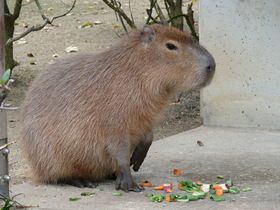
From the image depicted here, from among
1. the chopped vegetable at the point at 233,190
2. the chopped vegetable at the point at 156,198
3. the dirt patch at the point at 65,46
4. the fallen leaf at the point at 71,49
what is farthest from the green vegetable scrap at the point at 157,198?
the fallen leaf at the point at 71,49

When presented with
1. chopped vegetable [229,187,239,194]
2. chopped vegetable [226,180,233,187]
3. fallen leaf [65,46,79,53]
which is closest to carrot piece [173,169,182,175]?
chopped vegetable [226,180,233,187]

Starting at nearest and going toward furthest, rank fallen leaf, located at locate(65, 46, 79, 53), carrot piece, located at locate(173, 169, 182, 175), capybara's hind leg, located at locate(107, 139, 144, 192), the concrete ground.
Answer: the concrete ground, capybara's hind leg, located at locate(107, 139, 144, 192), carrot piece, located at locate(173, 169, 182, 175), fallen leaf, located at locate(65, 46, 79, 53)

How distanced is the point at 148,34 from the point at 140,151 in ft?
2.43

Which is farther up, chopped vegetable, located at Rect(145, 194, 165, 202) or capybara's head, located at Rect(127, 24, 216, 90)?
capybara's head, located at Rect(127, 24, 216, 90)

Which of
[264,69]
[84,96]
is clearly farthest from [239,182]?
[264,69]

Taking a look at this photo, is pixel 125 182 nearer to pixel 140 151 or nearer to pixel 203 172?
pixel 140 151

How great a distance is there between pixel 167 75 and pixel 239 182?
798 mm

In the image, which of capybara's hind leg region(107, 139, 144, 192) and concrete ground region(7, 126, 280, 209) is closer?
concrete ground region(7, 126, 280, 209)

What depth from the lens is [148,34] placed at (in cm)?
389

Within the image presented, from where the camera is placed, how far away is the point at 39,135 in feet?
12.9

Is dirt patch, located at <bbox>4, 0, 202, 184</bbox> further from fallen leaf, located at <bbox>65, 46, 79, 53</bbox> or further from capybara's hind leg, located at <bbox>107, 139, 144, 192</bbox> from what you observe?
capybara's hind leg, located at <bbox>107, 139, 144, 192</bbox>

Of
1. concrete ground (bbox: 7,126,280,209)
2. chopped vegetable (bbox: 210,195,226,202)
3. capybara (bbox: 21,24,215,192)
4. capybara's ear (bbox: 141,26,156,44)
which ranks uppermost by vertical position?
capybara's ear (bbox: 141,26,156,44)

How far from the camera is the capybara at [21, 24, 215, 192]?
152 inches

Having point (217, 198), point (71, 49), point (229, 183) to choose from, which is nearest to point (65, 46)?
point (71, 49)
